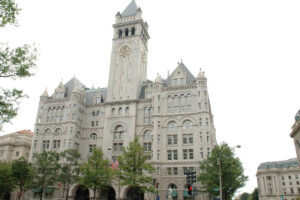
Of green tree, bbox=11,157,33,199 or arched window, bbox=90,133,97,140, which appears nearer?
green tree, bbox=11,157,33,199

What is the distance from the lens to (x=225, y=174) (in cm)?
4222

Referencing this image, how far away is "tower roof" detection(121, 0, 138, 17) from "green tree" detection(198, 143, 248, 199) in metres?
53.0

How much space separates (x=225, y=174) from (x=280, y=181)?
288ft

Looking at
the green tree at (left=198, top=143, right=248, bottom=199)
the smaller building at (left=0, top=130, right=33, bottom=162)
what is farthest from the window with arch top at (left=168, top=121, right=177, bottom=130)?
the smaller building at (left=0, top=130, right=33, bottom=162)

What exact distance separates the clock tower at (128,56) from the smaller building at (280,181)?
3175 inches

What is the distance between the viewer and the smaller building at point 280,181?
10869cm

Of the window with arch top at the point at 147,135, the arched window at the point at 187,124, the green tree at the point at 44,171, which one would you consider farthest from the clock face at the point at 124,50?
the green tree at the point at 44,171

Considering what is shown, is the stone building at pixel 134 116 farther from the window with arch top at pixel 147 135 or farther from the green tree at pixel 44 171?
the green tree at pixel 44 171

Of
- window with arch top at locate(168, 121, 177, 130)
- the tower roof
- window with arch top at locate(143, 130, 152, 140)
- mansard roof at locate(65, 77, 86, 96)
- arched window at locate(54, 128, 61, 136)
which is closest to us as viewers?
window with arch top at locate(168, 121, 177, 130)

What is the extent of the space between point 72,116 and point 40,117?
10651 mm

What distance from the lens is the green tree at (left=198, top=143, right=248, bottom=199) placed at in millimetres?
41875

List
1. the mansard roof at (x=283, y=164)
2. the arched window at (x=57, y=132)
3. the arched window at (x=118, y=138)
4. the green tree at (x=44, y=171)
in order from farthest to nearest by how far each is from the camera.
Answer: the mansard roof at (x=283, y=164) < the arched window at (x=57, y=132) < the arched window at (x=118, y=138) < the green tree at (x=44, y=171)

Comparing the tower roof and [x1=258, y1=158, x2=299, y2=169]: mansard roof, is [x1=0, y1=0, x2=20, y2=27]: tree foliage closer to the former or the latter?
the tower roof

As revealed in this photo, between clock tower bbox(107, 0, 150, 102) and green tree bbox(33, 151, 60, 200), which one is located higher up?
clock tower bbox(107, 0, 150, 102)
